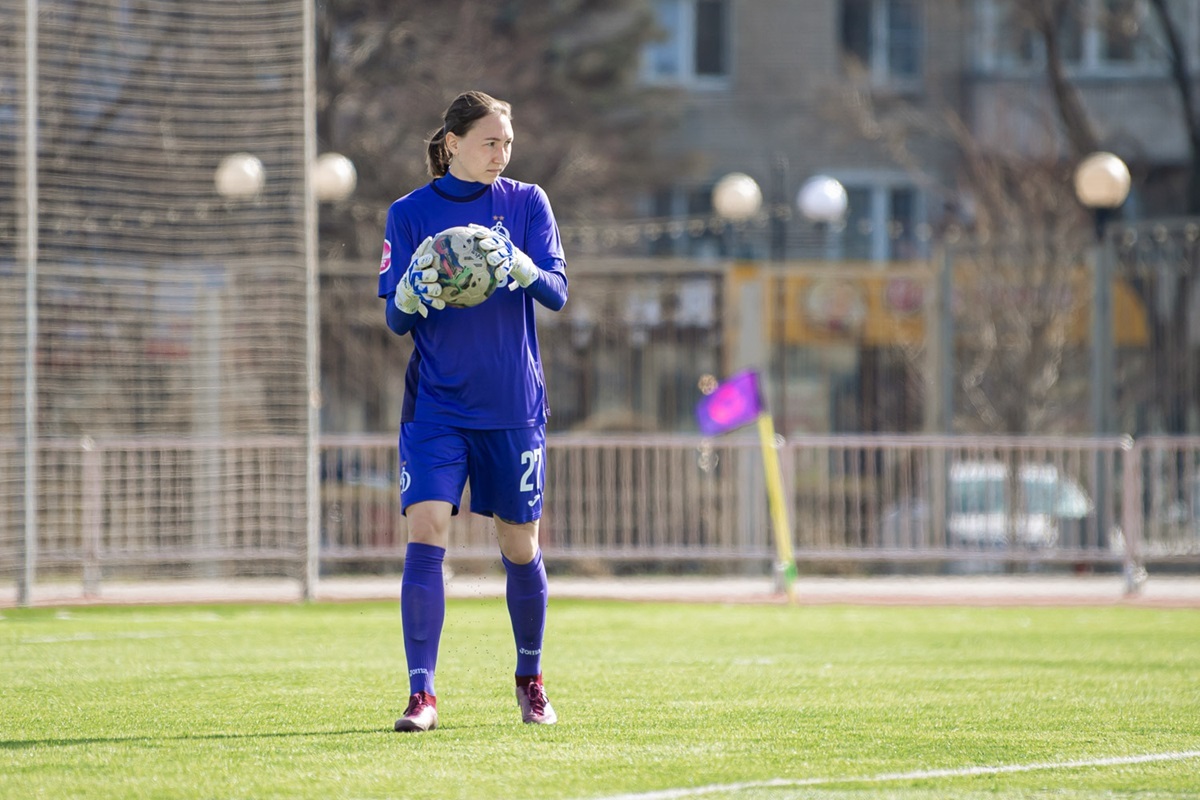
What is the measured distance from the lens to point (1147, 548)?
1573 cm

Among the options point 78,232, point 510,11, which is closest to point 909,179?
point 510,11

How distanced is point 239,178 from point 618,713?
9.17 m

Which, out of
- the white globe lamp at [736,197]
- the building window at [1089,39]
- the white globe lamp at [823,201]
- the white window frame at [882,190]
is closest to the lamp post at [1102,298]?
the white globe lamp at [823,201]

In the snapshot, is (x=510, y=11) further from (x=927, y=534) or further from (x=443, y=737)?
(x=443, y=737)

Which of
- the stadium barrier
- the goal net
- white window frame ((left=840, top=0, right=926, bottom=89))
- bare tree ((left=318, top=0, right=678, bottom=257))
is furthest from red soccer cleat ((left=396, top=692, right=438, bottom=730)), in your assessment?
white window frame ((left=840, top=0, right=926, bottom=89))

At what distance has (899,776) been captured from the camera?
520cm

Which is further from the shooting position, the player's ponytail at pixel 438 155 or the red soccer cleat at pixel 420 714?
the player's ponytail at pixel 438 155

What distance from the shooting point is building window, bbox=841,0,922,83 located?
32.7 m

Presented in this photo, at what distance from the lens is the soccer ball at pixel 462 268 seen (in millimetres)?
5918

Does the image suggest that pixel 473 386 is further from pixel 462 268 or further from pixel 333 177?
pixel 333 177

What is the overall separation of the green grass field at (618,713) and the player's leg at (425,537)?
0.59 ft

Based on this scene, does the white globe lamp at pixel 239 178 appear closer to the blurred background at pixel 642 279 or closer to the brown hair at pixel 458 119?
the blurred background at pixel 642 279

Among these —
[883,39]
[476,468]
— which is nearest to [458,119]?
[476,468]

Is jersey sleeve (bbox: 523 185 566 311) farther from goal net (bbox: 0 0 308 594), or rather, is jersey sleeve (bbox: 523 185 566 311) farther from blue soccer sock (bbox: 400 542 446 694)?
goal net (bbox: 0 0 308 594)
